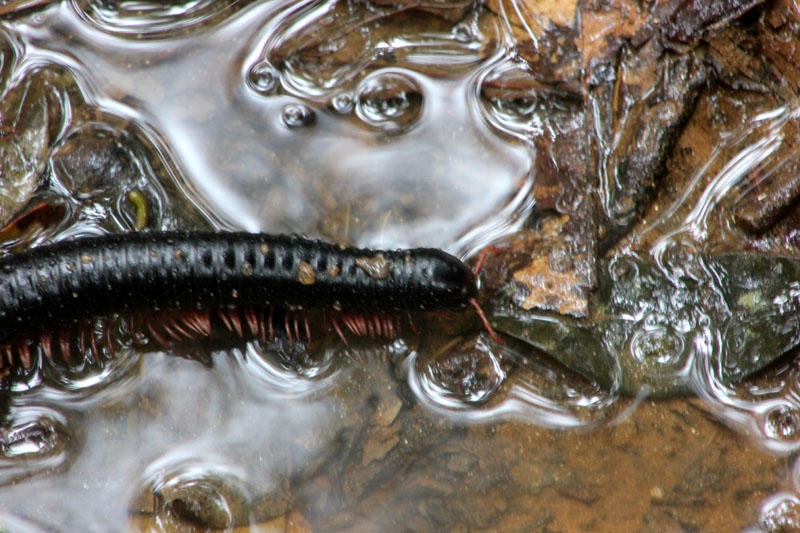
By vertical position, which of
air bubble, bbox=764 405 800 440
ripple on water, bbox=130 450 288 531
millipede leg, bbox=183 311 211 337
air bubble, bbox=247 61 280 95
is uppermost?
air bubble, bbox=247 61 280 95

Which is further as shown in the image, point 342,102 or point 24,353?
point 342,102

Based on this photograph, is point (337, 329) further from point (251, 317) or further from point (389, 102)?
point (389, 102)

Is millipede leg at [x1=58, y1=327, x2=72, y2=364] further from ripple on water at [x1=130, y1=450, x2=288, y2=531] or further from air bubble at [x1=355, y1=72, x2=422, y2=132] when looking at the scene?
air bubble at [x1=355, y1=72, x2=422, y2=132]

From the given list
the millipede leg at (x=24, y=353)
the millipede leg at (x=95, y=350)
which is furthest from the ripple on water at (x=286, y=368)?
the millipede leg at (x=24, y=353)

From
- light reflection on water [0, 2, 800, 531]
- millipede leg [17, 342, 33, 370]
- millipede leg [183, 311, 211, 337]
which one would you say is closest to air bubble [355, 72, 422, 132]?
light reflection on water [0, 2, 800, 531]

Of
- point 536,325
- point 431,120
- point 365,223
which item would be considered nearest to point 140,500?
point 365,223

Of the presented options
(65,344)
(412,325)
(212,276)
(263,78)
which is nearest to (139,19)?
(263,78)
